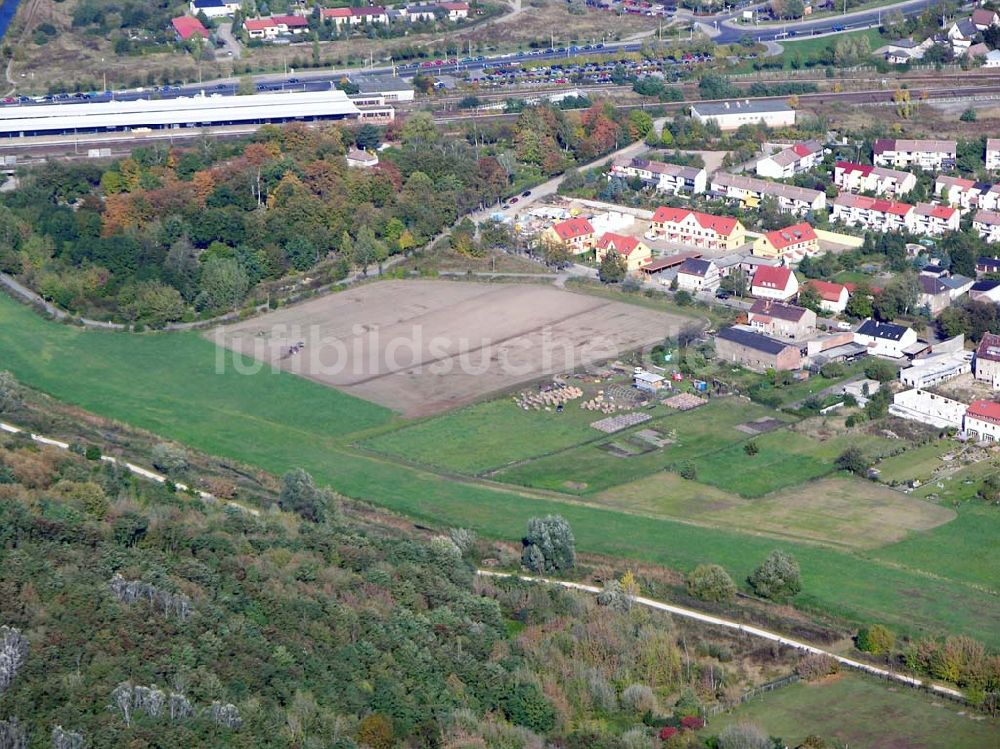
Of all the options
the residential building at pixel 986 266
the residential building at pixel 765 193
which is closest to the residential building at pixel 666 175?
the residential building at pixel 765 193

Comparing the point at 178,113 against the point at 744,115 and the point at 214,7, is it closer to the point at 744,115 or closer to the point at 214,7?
the point at 214,7

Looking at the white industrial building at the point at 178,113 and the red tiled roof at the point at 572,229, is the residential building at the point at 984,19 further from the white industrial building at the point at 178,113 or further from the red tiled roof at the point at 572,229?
the red tiled roof at the point at 572,229

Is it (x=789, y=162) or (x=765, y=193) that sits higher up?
(x=789, y=162)

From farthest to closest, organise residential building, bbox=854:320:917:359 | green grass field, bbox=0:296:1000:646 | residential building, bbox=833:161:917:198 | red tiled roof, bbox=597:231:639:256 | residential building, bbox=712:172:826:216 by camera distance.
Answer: residential building, bbox=833:161:917:198 < residential building, bbox=712:172:826:216 < red tiled roof, bbox=597:231:639:256 < residential building, bbox=854:320:917:359 < green grass field, bbox=0:296:1000:646

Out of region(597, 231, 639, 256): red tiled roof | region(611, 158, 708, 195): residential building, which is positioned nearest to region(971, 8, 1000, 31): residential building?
region(611, 158, 708, 195): residential building

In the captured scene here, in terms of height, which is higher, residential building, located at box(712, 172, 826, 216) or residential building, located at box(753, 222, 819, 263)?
residential building, located at box(712, 172, 826, 216)

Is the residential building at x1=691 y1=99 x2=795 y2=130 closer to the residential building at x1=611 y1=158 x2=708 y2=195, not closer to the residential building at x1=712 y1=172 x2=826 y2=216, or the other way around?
the residential building at x1=611 y1=158 x2=708 y2=195

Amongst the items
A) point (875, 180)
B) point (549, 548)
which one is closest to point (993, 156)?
point (875, 180)
